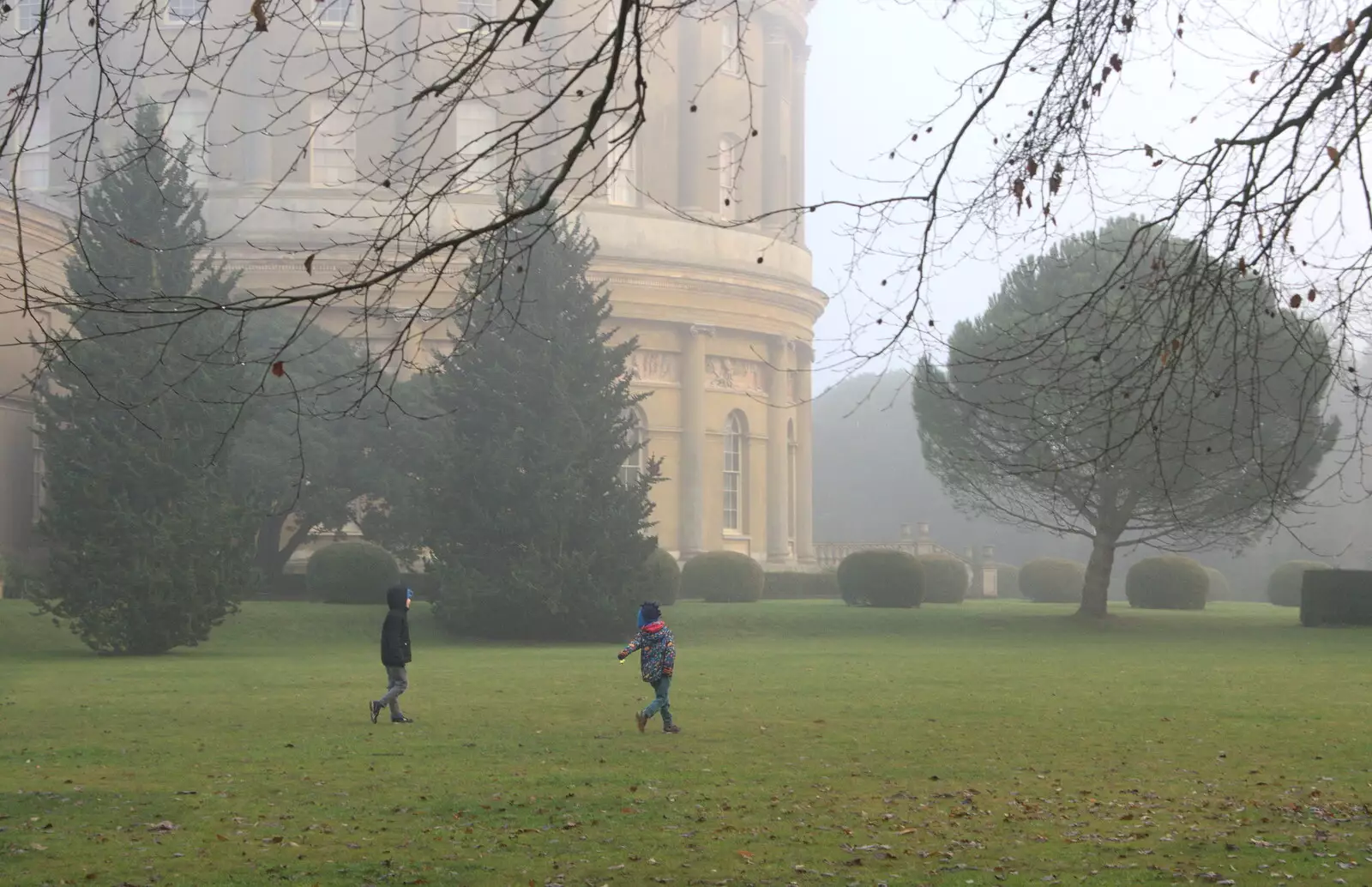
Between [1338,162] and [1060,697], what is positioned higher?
[1338,162]

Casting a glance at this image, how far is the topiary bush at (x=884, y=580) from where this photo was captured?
43938 mm

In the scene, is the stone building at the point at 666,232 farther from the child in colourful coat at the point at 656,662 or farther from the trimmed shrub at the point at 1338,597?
the child in colourful coat at the point at 656,662

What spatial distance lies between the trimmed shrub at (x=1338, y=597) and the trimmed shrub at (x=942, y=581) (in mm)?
15362

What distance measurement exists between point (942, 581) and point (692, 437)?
944 centimetres

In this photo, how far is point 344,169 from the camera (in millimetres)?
54156

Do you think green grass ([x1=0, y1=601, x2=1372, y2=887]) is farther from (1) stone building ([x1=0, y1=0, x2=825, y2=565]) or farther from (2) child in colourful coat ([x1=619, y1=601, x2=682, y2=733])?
(1) stone building ([x1=0, y1=0, x2=825, y2=565])

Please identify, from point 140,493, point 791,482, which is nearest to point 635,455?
point 791,482

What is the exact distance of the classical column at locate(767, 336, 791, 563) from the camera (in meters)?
57.4

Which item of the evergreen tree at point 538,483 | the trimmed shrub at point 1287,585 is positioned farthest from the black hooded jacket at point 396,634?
the trimmed shrub at point 1287,585

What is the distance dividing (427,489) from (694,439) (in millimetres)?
21301

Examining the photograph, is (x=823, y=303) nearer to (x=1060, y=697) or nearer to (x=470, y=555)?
(x=470, y=555)

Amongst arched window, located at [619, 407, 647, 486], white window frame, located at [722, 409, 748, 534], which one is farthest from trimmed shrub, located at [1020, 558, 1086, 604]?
arched window, located at [619, 407, 647, 486]

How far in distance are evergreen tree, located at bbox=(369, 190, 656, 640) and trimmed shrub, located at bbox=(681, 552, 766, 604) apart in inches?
479

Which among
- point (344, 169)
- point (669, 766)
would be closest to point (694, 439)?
point (344, 169)
